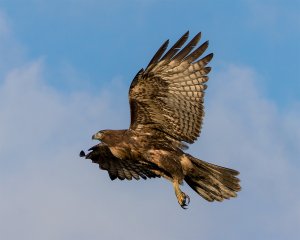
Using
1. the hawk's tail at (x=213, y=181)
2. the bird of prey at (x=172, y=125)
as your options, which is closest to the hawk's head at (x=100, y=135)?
the bird of prey at (x=172, y=125)

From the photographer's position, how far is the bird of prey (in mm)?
18984

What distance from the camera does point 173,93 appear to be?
1930 centimetres

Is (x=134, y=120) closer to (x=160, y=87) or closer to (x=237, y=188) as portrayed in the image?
(x=160, y=87)

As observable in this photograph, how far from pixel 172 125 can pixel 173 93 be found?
674 mm

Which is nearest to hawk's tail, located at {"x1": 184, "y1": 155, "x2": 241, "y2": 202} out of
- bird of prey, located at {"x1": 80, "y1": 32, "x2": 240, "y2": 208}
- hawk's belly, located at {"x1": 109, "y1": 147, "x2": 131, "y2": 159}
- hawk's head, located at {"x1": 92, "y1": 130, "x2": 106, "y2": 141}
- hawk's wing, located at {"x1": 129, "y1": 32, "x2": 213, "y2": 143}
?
bird of prey, located at {"x1": 80, "y1": 32, "x2": 240, "y2": 208}

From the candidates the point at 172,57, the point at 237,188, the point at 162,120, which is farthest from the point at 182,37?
the point at 237,188

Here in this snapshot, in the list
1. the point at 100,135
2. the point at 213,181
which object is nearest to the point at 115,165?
the point at 100,135

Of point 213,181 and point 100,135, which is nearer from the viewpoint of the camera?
point 100,135

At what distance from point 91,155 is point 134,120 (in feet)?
7.68

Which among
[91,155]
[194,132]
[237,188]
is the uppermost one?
[91,155]

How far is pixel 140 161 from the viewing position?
19156mm

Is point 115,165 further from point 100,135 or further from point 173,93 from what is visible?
point 173,93

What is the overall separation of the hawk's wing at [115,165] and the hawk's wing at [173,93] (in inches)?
74.5

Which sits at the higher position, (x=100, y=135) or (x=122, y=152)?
(x=100, y=135)
